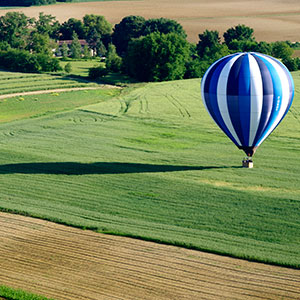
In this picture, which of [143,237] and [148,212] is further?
[148,212]

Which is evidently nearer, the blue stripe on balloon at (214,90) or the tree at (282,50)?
the blue stripe on balloon at (214,90)

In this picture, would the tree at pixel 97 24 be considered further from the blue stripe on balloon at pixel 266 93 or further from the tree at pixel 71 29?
the blue stripe on balloon at pixel 266 93

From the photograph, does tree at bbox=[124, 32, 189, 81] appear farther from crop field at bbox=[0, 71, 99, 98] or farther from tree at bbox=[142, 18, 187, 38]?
tree at bbox=[142, 18, 187, 38]

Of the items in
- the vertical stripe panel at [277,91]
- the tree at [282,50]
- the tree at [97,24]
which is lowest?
the vertical stripe panel at [277,91]

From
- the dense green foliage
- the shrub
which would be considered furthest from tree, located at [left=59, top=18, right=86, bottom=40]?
the dense green foliage

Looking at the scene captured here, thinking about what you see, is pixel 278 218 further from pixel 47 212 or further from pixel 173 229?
pixel 47 212

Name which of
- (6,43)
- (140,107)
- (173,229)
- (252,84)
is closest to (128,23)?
(6,43)

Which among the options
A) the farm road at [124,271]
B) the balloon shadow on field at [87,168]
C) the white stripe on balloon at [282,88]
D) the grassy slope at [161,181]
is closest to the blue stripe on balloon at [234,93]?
the white stripe on balloon at [282,88]
